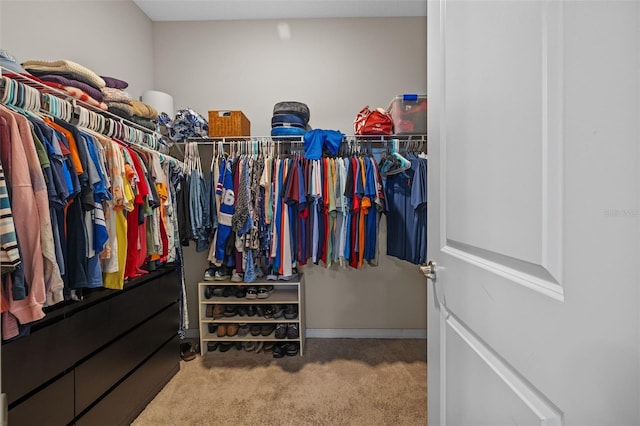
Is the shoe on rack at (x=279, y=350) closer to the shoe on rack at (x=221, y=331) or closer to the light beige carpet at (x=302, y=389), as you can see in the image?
the light beige carpet at (x=302, y=389)

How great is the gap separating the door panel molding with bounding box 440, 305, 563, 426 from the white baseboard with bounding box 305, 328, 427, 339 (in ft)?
6.24

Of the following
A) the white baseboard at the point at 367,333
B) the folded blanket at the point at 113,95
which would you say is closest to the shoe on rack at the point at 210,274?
the white baseboard at the point at 367,333

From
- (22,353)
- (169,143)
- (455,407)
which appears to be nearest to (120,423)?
(22,353)

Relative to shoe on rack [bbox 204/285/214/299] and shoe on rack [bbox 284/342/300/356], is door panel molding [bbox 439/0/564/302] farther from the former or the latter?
shoe on rack [bbox 204/285/214/299]

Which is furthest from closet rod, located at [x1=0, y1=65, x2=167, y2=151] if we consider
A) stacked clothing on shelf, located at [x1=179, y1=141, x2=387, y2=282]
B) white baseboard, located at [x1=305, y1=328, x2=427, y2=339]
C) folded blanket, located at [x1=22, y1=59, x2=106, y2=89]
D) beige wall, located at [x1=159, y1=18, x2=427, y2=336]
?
white baseboard, located at [x1=305, y1=328, x2=427, y2=339]

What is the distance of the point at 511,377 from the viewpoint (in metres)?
0.60

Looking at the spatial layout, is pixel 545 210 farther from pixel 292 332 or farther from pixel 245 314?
pixel 245 314

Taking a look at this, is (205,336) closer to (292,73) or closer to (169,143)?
(169,143)

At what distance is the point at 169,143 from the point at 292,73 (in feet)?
4.07

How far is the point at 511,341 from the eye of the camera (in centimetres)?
58

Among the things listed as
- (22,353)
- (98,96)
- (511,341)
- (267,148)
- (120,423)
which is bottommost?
(120,423)

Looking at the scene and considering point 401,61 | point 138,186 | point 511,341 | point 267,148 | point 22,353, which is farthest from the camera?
point 401,61

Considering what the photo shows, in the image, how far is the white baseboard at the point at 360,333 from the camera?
2.62 m

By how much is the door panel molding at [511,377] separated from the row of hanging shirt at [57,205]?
4.32 ft
